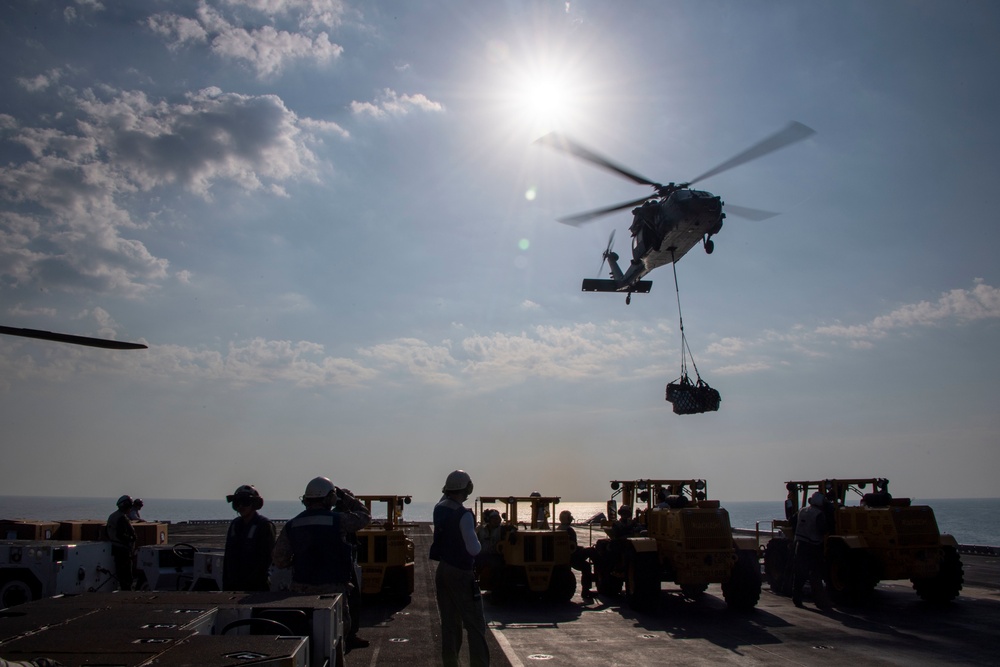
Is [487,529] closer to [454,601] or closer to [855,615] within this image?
[855,615]

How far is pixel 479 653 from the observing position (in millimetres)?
6477

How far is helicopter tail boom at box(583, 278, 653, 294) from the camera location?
2017 cm

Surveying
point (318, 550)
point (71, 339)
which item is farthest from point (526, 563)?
point (71, 339)

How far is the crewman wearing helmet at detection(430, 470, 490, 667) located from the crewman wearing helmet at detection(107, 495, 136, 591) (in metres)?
Result: 6.25

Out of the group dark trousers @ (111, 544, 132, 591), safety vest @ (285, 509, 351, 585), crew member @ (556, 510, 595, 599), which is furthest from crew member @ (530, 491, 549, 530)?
safety vest @ (285, 509, 351, 585)

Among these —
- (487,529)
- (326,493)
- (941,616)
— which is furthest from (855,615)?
(326,493)

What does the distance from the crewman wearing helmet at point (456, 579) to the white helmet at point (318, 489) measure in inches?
40.3

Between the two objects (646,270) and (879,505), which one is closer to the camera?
(879,505)

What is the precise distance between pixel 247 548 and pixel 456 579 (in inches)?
Result: 73.3

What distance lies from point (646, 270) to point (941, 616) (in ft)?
33.1

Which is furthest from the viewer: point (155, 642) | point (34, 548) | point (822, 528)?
point (822, 528)

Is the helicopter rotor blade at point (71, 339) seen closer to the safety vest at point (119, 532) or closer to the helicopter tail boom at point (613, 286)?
the safety vest at point (119, 532)

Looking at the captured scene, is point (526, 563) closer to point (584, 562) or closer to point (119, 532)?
point (584, 562)

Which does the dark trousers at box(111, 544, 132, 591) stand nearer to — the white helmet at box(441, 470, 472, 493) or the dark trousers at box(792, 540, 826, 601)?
the white helmet at box(441, 470, 472, 493)
